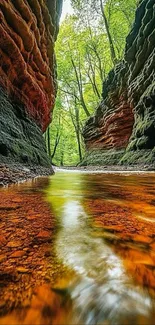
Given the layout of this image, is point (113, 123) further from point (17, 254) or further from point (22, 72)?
point (17, 254)

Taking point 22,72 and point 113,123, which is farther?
point 113,123

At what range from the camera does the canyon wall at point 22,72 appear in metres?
5.04

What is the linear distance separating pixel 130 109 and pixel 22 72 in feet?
29.0

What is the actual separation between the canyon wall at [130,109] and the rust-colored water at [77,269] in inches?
308

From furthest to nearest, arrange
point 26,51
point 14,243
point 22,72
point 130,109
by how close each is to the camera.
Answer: point 130,109
point 22,72
point 26,51
point 14,243

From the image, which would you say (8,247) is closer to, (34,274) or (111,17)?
(34,274)

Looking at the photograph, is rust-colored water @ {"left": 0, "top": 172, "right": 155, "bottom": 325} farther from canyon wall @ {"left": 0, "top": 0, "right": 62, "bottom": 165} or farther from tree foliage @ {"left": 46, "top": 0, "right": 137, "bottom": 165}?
tree foliage @ {"left": 46, "top": 0, "right": 137, "bottom": 165}

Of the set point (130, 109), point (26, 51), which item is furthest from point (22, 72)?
point (130, 109)

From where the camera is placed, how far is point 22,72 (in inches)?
247

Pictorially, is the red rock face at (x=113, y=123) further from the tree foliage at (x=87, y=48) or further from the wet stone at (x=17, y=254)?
the wet stone at (x=17, y=254)

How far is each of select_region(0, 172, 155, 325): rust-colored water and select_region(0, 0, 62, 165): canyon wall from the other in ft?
10.7

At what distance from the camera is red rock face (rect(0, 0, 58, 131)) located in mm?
5277

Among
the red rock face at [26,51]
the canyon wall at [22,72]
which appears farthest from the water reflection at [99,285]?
the red rock face at [26,51]

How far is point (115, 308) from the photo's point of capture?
571 millimetres
